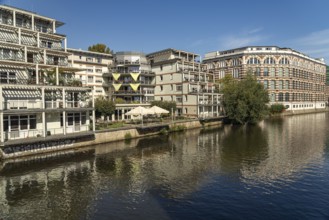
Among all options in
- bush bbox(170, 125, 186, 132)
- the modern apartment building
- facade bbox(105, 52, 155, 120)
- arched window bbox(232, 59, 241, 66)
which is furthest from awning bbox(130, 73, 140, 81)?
arched window bbox(232, 59, 241, 66)

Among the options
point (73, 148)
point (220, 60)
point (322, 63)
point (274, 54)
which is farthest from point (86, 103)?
point (322, 63)

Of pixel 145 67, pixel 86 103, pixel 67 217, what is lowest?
pixel 67 217

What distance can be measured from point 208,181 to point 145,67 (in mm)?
51056

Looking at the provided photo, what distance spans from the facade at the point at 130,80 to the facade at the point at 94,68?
1.42 metres

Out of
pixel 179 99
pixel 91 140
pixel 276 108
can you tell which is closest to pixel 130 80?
pixel 179 99

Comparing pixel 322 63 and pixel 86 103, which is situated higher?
pixel 322 63

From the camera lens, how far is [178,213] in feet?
55.4

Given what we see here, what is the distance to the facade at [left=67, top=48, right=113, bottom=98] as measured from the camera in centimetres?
6147

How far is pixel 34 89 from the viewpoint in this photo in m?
35.8

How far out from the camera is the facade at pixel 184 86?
6412 cm

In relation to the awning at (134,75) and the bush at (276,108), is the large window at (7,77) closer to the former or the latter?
the awning at (134,75)

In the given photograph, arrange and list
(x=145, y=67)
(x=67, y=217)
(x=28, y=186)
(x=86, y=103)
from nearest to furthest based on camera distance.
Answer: (x=67, y=217)
(x=28, y=186)
(x=86, y=103)
(x=145, y=67)

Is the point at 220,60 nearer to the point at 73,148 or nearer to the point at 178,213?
the point at 73,148

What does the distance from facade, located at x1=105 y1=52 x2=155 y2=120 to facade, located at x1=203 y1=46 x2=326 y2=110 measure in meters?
41.1
